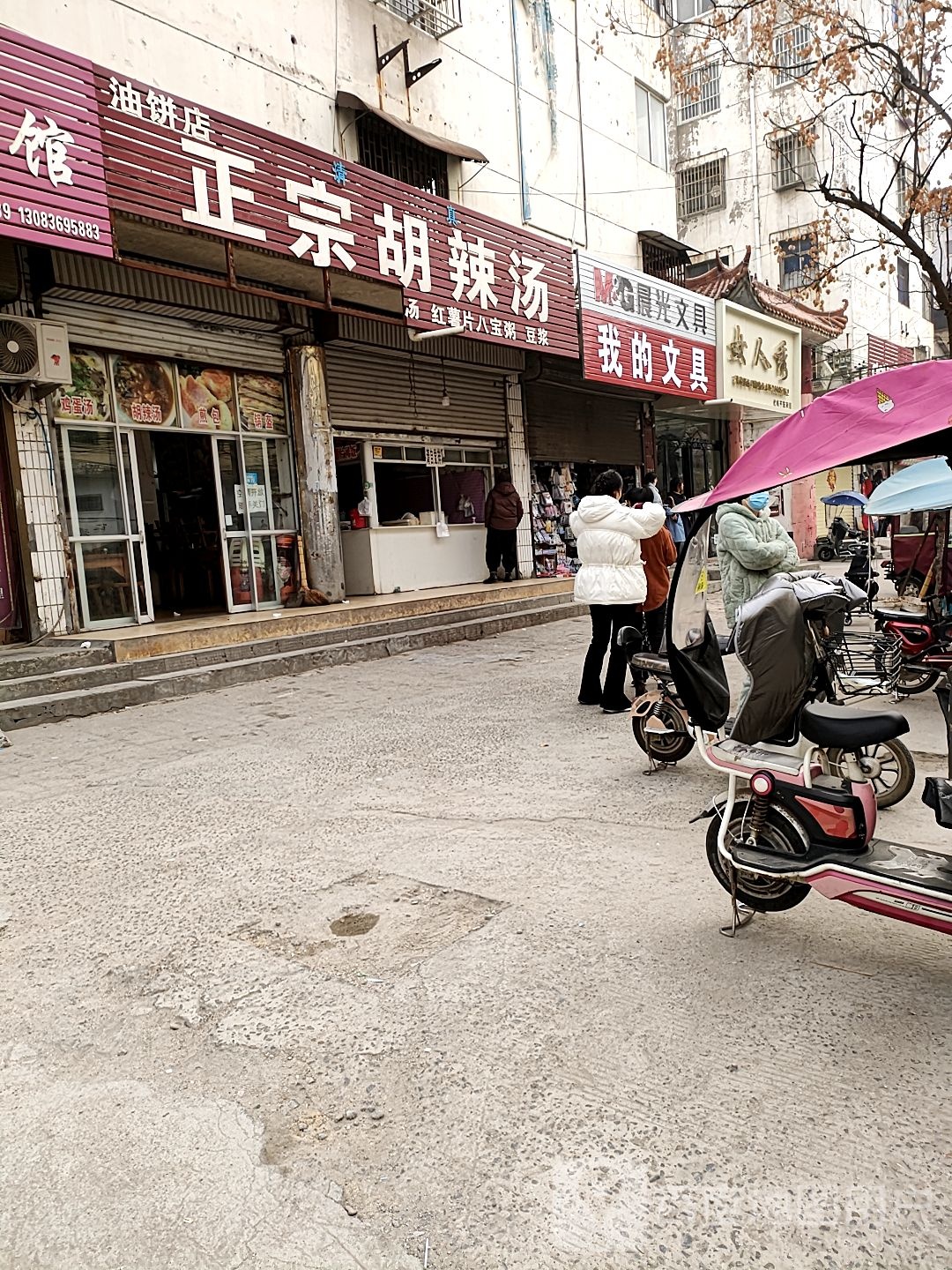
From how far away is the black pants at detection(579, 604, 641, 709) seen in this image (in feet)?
21.8

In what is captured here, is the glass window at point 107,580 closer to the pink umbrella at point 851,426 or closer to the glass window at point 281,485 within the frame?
the glass window at point 281,485

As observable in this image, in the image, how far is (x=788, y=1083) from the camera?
2.33 meters

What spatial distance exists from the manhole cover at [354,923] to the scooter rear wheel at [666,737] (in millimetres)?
2375

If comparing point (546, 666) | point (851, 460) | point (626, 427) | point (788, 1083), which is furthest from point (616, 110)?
point (788, 1083)

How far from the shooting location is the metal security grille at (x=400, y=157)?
11445 millimetres

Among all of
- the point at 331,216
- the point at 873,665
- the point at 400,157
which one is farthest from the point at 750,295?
the point at 873,665

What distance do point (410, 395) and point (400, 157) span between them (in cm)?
318

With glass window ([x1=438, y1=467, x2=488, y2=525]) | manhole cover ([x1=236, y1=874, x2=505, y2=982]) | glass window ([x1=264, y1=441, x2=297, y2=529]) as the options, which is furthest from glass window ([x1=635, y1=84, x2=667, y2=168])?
manhole cover ([x1=236, y1=874, x2=505, y2=982])

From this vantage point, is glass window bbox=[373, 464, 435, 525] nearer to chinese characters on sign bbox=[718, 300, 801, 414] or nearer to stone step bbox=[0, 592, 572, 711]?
stone step bbox=[0, 592, 572, 711]

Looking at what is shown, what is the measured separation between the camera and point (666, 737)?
5.27m

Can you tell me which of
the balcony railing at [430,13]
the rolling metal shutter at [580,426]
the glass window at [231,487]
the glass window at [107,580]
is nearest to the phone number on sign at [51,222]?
the glass window at [107,580]

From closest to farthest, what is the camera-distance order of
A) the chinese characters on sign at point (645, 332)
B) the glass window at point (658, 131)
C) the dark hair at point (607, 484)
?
the dark hair at point (607, 484), the chinese characters on sign at point (645, 332), the glass window at point (658, 131)

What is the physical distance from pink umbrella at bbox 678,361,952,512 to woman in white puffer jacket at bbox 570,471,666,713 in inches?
123

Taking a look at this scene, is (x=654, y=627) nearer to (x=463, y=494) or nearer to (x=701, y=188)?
(x=463, y=494)
